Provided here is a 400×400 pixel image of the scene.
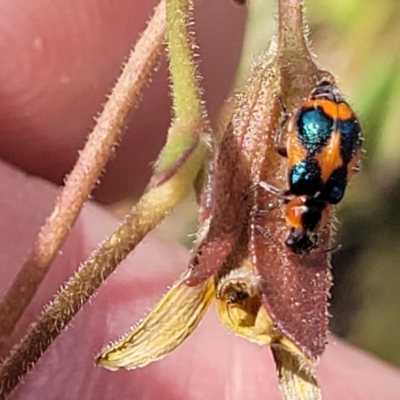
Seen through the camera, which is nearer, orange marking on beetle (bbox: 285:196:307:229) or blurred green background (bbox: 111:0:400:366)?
orange marking on beetle (bbox: 285:196:307:229)

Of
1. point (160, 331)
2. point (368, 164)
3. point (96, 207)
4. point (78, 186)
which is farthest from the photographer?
point (368, 164)

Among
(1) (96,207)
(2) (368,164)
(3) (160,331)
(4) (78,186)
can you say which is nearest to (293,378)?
(3) (160,331)

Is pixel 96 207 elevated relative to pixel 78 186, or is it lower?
lower

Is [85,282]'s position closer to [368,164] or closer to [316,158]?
[316,158]

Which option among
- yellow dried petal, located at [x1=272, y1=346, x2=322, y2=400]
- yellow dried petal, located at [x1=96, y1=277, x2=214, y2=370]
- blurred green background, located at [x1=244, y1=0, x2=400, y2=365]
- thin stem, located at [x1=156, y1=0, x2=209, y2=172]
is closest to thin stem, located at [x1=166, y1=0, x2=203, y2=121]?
thin stem, located at [x1=156, y1=0, x2=209, y2=172]

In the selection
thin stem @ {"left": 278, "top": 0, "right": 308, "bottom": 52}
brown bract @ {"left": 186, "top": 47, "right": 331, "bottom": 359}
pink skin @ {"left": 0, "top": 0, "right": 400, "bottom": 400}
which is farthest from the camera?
pink skin @ {"left": 0, "top": 0, "right": 400, "bottom": 400}

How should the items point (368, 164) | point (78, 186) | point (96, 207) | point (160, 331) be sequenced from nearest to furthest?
point (160, 331) → point (78, 186) → point (96, 207) → point (368, 164)

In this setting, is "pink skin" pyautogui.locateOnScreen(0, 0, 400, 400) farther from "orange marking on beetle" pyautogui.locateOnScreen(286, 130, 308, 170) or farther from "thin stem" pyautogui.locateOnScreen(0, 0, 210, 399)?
"orange marking on beetle" pyautogui.locateOnScreen(286, 130, 308, 170)
